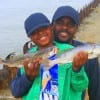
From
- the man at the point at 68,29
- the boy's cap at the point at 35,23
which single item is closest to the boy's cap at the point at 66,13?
the man at the point at 68,29

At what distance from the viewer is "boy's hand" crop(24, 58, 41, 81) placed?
375 centimetres

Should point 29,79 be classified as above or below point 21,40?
above

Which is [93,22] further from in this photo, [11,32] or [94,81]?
[94,81]

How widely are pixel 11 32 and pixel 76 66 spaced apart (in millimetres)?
→ 23417

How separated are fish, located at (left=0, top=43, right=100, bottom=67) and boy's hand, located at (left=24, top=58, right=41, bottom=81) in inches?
1.6

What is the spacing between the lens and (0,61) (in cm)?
398

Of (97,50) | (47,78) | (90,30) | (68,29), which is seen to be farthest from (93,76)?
(90,30)

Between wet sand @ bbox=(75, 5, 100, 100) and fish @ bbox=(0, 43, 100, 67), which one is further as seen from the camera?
wet sand @ bbox=(75, 5, 100, 100)

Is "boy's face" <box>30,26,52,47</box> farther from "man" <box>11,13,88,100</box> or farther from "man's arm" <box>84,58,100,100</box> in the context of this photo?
"man's arm" <box>84,58,100,100</box>

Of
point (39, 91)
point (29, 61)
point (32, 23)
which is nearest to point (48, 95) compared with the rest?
point (39, 91)

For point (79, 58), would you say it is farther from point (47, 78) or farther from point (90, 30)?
point (90, 30)

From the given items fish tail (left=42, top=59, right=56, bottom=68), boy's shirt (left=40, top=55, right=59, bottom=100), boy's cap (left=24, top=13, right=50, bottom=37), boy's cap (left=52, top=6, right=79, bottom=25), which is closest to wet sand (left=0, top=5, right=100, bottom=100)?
boy's cap (left=52, top=6, right=79, bottom=25)

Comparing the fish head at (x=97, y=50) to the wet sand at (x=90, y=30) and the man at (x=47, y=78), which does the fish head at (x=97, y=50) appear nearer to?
the man at (x=47, y=78)

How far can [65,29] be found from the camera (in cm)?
425
